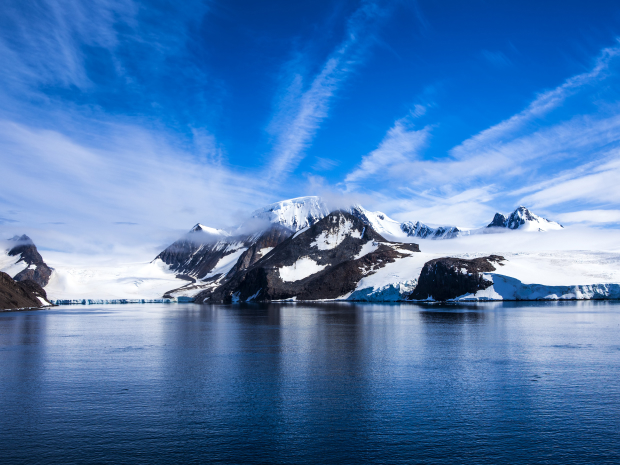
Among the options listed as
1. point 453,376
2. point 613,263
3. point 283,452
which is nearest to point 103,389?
point 283,452

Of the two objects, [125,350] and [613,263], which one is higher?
[613,263]

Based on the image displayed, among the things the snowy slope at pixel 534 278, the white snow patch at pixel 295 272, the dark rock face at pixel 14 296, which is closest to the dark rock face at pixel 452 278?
the snowy slope at pixel 534 278

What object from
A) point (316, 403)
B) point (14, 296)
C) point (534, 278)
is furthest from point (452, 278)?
point (316, 403)

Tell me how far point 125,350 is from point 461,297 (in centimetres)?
12321

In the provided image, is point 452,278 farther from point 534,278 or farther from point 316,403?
point 316,403

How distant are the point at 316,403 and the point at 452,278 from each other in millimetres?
134634

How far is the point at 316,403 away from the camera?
23953 mm

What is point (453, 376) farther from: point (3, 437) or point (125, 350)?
point (125, 350)

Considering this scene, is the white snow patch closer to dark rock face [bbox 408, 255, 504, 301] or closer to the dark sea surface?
dark rock face [bbox 408, 255, 504, 301]

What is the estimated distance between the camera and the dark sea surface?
1741 centimetres

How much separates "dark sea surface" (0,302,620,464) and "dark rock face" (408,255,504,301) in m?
105

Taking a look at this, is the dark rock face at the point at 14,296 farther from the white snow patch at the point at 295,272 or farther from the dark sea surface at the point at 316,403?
the dark sea surface at the point at 316,403

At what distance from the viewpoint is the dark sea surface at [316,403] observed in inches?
685

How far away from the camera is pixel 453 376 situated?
29859 mm
